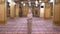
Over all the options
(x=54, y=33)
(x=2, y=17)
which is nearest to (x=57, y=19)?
(x=54, y=33)

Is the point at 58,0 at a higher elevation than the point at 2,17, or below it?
higher

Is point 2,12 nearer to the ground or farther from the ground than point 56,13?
farther from the ground

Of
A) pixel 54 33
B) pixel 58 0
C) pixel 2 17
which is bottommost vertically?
pixel 54 33

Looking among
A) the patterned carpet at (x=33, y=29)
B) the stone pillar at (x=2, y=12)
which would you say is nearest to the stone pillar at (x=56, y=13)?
the patterned carpet at (x=33, y=29)

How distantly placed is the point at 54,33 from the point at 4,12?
10.6ft

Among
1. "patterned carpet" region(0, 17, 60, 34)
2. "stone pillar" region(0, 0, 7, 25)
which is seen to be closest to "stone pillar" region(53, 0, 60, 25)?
"patterned carpet" region(0, 17, 60, 34)

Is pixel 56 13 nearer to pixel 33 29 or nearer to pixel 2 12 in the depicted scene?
pixel 33 29

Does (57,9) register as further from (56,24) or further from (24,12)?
(24,12)

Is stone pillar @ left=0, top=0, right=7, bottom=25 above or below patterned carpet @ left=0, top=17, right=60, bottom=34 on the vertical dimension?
above

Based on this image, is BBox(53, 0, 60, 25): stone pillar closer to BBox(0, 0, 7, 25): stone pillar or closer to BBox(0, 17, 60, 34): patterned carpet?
BBox(0, 17, 60, 34): patterned carpet

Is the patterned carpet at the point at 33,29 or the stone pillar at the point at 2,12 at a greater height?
the stone pillar at the point at 2,12

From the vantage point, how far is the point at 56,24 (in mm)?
7711

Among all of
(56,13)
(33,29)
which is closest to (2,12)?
(33,29)

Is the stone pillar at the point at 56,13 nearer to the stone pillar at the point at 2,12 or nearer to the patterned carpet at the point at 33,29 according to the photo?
the patterned carpet at the point at 33,29
